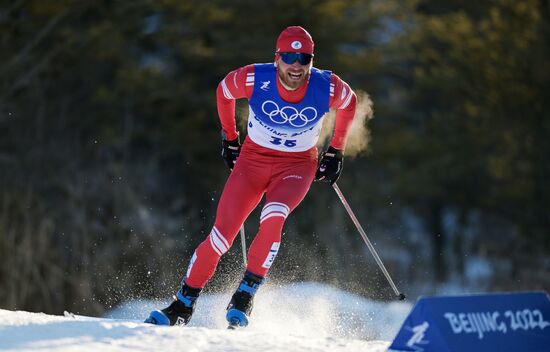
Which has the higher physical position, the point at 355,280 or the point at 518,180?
the point at 355,280

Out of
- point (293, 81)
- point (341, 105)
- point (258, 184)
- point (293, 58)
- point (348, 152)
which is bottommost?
point (348, 152)

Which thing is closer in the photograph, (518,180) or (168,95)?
(168,95)

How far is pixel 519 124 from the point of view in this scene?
68.1 feet

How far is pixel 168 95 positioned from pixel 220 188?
210 centimetres

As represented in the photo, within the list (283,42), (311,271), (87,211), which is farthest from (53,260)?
(283,42)

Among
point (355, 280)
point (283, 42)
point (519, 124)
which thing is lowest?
point (519, 124)

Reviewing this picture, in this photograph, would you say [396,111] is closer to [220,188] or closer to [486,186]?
[486,186]

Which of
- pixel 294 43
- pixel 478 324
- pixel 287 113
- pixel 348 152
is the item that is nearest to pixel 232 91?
pixel 287 113

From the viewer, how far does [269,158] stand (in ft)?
19.6

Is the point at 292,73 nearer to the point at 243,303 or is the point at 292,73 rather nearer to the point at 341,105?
the point at 341,105

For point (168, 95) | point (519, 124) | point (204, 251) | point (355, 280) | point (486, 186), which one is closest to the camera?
point (204, 251)

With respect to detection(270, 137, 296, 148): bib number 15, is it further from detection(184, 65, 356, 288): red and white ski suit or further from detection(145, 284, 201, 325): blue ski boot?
detection(145, 284, 201, 325): blue ski boot

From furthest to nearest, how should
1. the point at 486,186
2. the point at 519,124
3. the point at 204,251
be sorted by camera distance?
the point at 486,186 → the point at 519,124 → the point at 204,251

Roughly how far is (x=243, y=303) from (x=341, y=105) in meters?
1.39
